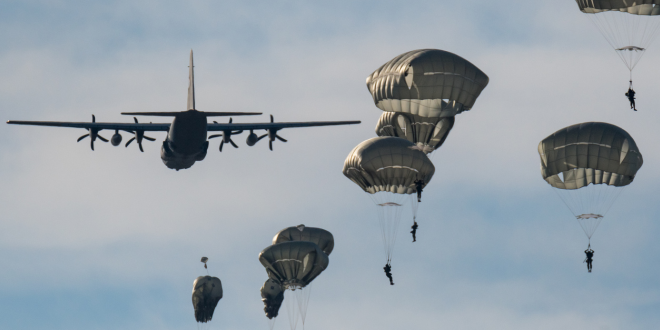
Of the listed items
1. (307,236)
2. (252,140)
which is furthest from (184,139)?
(307,236)

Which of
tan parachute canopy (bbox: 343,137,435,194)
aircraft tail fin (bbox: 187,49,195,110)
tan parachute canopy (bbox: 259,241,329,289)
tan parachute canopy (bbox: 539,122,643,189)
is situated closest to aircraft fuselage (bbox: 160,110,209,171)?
aircraft tail fin (bbox: 187,49,195,110)

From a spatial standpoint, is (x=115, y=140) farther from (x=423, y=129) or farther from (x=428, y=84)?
(x=428, y=84)

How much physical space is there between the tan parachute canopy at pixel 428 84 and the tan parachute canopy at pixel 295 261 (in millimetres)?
9354

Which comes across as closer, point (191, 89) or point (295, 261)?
point (295, 261)

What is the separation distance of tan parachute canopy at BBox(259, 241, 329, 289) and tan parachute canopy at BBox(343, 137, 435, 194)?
6170mm

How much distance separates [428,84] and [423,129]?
13.7 feet

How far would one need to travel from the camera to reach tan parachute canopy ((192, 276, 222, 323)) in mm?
74438

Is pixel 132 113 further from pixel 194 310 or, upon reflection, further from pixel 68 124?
pixel 194 310

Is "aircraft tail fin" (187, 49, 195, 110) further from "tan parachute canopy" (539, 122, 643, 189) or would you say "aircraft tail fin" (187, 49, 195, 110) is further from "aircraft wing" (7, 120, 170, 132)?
"tan parachute canopy" (539, 122, 643, 189)

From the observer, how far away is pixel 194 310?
2958 inches

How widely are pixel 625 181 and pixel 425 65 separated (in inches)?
472

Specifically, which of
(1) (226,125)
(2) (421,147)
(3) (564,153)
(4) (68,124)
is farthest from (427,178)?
(4) (68,124)

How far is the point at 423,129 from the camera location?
6306 cm

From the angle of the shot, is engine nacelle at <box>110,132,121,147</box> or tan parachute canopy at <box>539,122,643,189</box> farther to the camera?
engine nacelle at <box>110,132,121,147</box>
